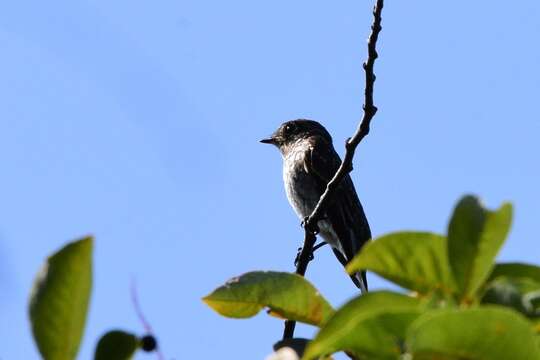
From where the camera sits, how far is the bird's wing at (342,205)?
973cm

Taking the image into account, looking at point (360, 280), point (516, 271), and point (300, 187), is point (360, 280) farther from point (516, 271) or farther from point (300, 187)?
point (516, 271)

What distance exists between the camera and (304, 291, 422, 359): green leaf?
3.44ft

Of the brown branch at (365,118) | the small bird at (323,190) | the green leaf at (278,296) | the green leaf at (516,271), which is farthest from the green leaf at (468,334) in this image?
the small bird at (323,190)

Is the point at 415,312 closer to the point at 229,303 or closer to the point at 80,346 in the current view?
the point at 80,346

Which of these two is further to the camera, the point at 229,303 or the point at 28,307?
the point at 229,303

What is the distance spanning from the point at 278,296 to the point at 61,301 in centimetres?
52

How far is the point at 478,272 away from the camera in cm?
114

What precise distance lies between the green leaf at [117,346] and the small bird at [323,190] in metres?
7.74

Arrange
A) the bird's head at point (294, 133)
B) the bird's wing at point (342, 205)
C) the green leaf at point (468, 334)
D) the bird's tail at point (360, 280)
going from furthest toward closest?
the bird's head at point (294, 133) → the bird's wing at point (342, 205) → the bird's tail at point (360, 280) → the green leaf at point (468, 334)

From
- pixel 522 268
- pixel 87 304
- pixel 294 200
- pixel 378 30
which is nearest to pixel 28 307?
pixel 87 304

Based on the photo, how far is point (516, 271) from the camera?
4.22 ft

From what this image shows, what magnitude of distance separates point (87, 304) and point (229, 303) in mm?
621

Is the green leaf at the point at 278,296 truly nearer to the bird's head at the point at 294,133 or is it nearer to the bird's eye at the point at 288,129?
the bird's head at the point at 294,133

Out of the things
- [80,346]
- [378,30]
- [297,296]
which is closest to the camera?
[80,346]
